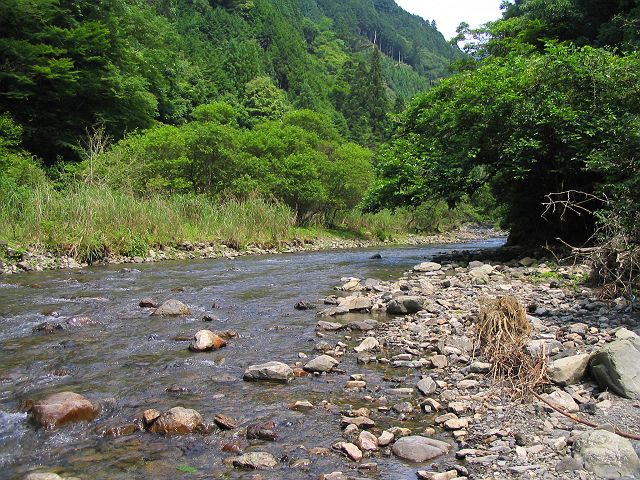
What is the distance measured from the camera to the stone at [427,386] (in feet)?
16.5

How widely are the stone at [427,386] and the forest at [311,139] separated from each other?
4.43 m

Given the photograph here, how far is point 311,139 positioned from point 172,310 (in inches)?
1261

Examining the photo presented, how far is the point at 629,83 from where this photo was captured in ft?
38.7

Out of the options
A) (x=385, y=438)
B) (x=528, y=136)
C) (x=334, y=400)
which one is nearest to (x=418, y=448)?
(x=385, y=438)

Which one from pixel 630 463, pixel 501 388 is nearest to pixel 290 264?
pixel 501 388

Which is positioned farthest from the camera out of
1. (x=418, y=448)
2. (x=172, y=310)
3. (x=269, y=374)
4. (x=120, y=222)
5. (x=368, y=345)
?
(x=120, y=222)

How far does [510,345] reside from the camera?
5.53m

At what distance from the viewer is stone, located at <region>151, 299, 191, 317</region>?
8.73m

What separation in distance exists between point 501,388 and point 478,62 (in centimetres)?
2514

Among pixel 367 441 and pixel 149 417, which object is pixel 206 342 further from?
pixel 367 441

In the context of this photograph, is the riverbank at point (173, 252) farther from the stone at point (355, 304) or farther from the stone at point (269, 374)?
the stone at point (269, 374)

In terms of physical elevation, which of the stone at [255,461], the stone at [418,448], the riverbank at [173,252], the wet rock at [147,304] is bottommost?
the riverbank at [173,252]

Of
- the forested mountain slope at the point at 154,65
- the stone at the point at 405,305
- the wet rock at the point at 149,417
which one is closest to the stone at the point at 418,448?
the wet rock at the point at 149,417

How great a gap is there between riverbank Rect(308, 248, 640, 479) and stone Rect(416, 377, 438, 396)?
12mm
